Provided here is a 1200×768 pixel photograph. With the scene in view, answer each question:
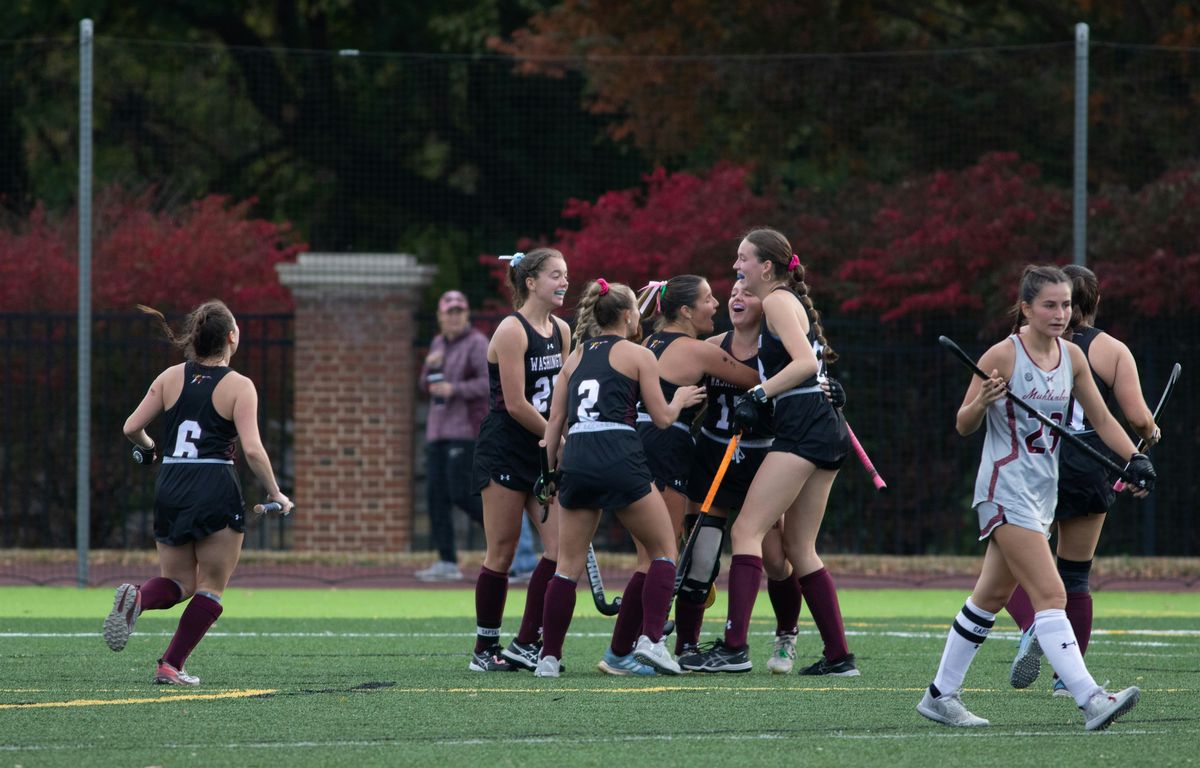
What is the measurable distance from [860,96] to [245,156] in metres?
9.93

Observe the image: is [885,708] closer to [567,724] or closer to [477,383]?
[567,724]

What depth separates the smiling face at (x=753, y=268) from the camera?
7652 mm

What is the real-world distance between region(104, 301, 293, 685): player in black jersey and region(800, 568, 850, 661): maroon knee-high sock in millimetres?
2238

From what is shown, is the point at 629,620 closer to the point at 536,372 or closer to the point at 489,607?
the point at 489,607

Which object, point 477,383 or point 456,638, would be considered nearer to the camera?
point 456,638

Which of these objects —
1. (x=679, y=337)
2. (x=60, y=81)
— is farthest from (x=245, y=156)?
(x=679, y=337)

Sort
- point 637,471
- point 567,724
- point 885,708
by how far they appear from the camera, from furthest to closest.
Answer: point 637,471, point 885,708, point 567,724

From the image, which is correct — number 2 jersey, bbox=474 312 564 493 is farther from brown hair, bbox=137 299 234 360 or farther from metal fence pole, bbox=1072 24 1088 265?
metal fence pole, bbox=1072 24 1088 265

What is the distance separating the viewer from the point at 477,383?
13.5 m

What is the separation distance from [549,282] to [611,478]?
3.41ft

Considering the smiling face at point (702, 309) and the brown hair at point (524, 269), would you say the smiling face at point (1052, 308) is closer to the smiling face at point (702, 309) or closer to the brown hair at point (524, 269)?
the smiling face at point (702, 309)

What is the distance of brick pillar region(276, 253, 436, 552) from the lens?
1470 centimetres

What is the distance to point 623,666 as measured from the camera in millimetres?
7762

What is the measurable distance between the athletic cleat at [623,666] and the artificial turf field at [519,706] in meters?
0.06
